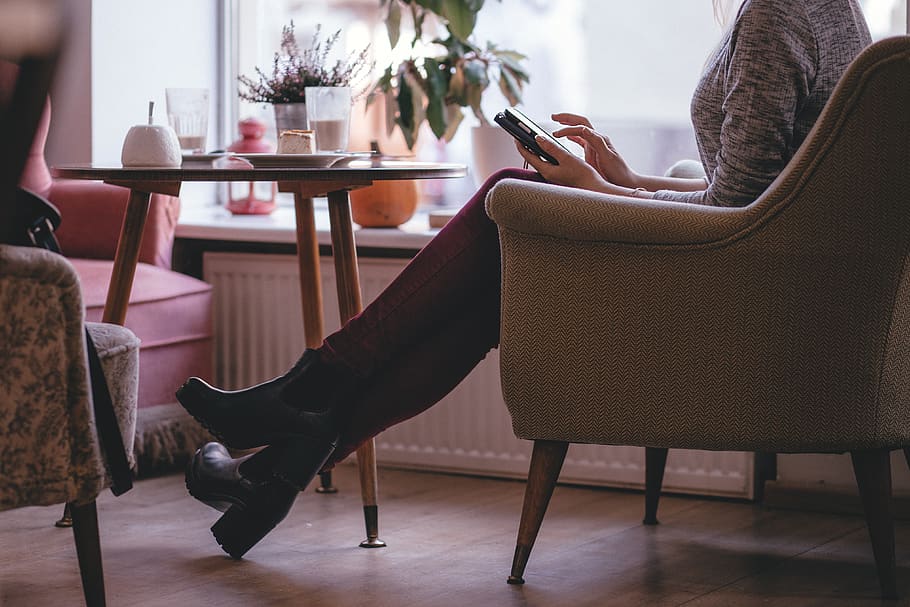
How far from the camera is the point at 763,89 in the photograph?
1.70 metres

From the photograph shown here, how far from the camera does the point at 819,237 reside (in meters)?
1.70

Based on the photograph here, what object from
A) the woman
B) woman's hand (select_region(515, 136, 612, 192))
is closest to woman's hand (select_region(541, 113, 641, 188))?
the woman

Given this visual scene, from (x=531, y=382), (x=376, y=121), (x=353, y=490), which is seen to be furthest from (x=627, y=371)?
(x=376, y=121)

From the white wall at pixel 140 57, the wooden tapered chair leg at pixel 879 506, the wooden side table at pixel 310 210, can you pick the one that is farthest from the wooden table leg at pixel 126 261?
the wooden tapered chair leg at pixel 879 506

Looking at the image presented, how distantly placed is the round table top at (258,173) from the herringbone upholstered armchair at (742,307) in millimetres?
278

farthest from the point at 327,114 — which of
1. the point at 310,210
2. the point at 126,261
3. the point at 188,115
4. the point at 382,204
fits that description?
the point at 382,204

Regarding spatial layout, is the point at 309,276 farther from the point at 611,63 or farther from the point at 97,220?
the point at 611,63

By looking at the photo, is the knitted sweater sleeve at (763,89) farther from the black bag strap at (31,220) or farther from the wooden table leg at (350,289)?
the black bag strap at (31,220)

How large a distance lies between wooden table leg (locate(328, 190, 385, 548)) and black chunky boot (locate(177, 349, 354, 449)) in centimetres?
23

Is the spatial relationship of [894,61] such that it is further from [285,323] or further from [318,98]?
[285,323]

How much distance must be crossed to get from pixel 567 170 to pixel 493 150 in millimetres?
850

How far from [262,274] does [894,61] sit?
5.58 feet

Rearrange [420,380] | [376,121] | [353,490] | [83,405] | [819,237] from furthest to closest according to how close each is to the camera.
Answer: [376,121] < [353,490] < [420,380] < [819,237] < [83,405]

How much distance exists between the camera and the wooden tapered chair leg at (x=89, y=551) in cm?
159
